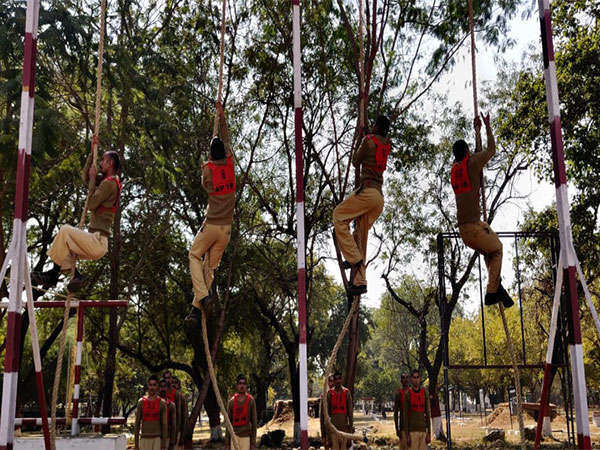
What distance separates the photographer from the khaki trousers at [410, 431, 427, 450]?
11773mm

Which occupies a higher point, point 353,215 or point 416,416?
point 353,215

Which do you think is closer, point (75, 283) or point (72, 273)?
point (75, 283)

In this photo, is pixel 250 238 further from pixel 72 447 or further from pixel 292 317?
pixel 72 447

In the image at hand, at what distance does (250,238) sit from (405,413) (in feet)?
37.4

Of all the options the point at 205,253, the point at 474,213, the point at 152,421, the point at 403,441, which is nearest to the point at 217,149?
the point at 205,253

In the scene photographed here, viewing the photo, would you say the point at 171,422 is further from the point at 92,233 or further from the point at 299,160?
the point at 299,160

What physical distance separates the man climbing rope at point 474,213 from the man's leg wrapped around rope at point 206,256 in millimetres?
2624

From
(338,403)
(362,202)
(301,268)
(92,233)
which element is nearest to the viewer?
(301,268)

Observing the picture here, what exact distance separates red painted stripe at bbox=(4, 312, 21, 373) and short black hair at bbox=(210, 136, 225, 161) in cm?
254

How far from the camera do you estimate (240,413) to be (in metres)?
10.6

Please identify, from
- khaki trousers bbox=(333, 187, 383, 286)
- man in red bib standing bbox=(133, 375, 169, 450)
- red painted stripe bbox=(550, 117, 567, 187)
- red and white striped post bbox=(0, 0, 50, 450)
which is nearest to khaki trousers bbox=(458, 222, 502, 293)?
khaki trousers bbox=(333, 187, 383, 286)

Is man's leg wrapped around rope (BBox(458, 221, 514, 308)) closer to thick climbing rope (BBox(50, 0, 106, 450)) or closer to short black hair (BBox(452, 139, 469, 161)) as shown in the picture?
short black hair (BBox(452, 139, 469, 161))

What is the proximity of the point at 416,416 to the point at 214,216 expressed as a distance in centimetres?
645

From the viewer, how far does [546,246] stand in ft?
57.9
